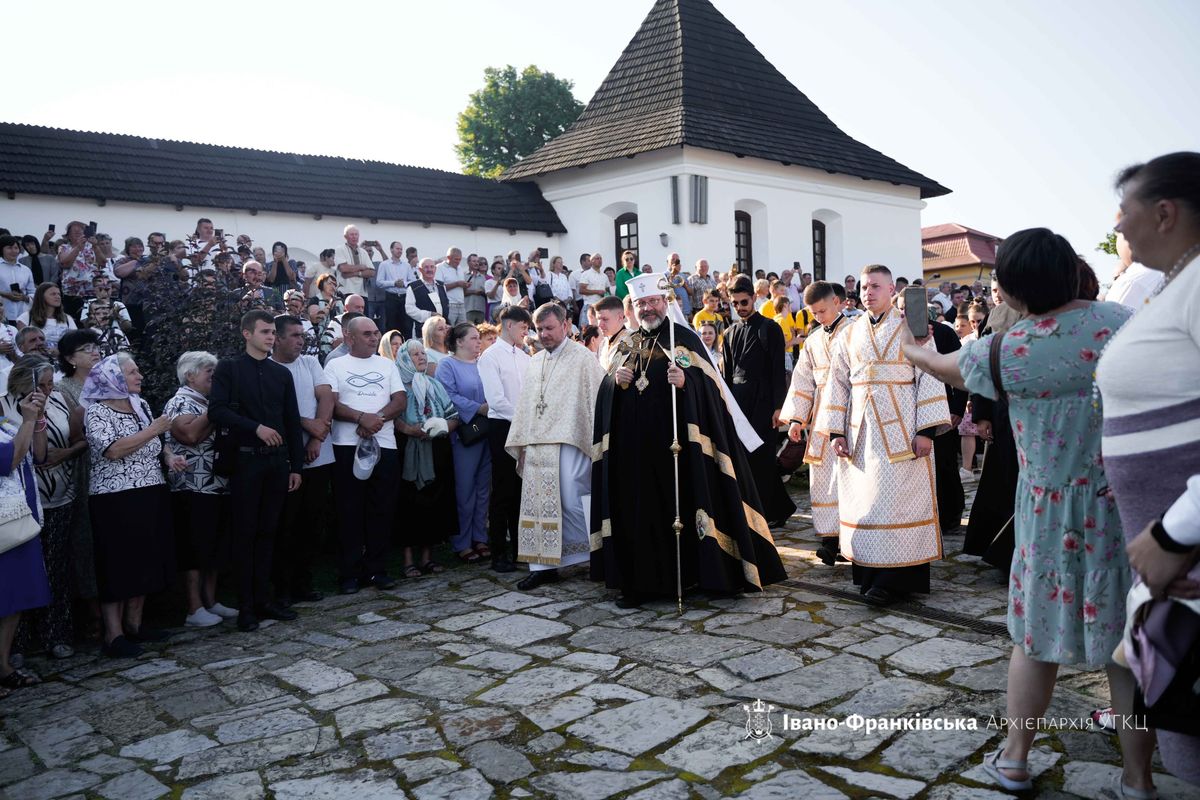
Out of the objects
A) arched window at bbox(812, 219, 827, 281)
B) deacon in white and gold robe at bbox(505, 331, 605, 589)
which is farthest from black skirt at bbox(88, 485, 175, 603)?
arched window at bbox(812, 219, 827, 281)


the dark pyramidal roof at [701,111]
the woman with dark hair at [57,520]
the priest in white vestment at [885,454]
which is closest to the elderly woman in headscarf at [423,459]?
the woman with dark hair at [57,520]

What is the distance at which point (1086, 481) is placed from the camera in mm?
3115

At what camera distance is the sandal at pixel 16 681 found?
5125mm

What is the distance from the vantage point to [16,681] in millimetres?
5133

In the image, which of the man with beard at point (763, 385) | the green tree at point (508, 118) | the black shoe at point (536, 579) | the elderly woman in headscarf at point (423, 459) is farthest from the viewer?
the green tree at point (508, 118)

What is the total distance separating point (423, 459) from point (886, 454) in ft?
11.3

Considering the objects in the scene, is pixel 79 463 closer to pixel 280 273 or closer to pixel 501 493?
pixel 501 493

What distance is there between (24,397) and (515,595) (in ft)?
10.2

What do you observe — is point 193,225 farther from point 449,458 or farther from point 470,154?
point 470,154

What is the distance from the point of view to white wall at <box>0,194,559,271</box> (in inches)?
617

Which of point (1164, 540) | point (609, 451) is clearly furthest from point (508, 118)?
point (1164, 540)

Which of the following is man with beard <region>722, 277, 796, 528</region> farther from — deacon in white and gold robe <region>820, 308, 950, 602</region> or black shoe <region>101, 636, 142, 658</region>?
black shoe <region>101, 636, 142, 658</region>

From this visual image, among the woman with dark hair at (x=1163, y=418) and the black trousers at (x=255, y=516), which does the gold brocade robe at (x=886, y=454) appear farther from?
the black trousers at (x=255, y=516)

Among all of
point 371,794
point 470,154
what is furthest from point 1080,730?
point 470,154
